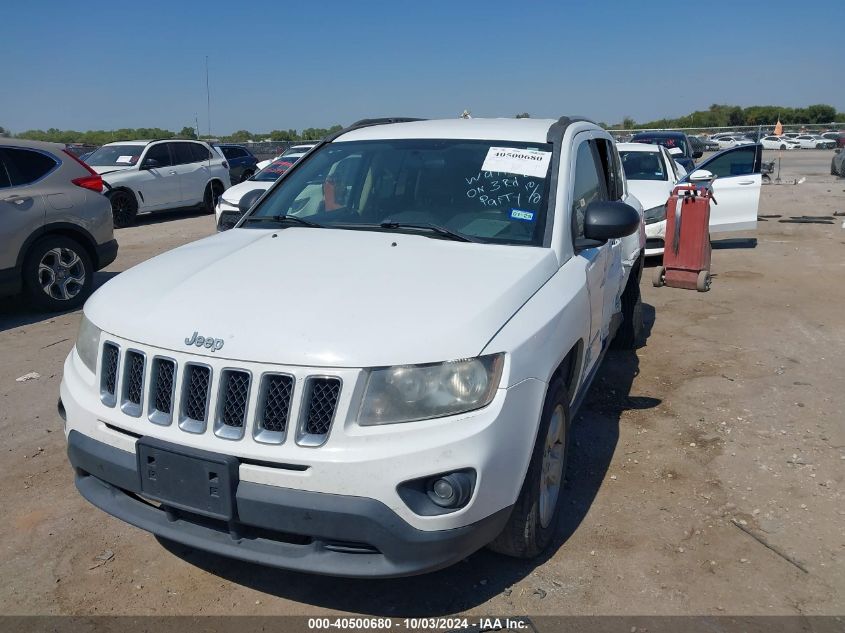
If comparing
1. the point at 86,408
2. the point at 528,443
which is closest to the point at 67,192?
the point at 86,408

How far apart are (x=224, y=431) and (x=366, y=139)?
2363 millimetres

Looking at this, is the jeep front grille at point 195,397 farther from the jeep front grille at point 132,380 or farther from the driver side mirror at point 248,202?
the driver side mirror at point 248,202

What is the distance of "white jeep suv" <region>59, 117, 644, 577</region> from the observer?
7.72 feet

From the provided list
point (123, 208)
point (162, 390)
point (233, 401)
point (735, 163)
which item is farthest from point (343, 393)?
point (123, 208)

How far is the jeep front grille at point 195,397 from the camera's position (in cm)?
248

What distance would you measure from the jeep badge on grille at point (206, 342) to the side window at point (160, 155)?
13946mm

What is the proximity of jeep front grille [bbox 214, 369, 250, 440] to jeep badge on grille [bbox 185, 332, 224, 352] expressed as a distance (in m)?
0.10

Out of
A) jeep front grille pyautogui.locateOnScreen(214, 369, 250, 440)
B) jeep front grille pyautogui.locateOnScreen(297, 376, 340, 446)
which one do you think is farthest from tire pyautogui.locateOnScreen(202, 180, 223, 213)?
jeep front grille pyautogui.locateOnScreen(297, 376, 340, 446)

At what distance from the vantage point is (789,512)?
11.5 feet

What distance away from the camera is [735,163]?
1099 cm

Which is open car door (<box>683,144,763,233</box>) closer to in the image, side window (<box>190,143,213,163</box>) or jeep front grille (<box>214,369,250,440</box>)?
jeep front grille (<box>214,369,250,440</box>)

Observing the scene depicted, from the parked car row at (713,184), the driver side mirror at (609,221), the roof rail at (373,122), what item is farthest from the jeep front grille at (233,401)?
the parked car row at (713,184)

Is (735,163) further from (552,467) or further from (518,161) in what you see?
(552,467)

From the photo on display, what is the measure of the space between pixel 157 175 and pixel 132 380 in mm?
13755
